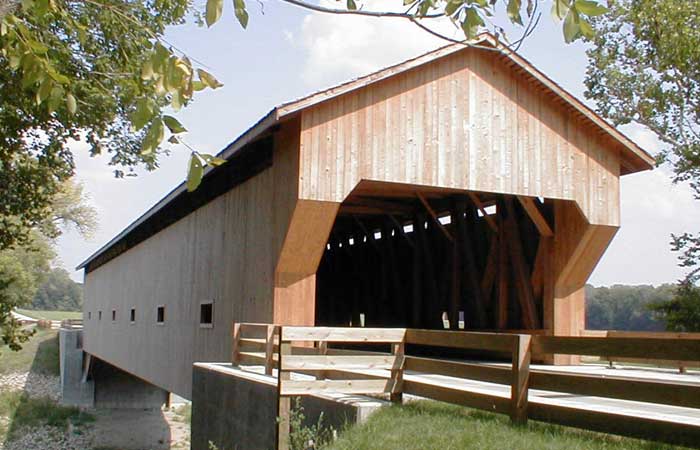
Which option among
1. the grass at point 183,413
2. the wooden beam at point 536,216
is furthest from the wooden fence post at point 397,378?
the grass at point 183,413

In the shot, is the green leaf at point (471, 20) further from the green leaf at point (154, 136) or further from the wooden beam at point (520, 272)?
the wooden beam at point (520, 272)

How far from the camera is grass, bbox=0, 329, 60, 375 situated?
41.5 meters

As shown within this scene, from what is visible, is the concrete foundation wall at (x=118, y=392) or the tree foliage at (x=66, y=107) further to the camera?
the concrete foundation wall at (x=118, y=392)

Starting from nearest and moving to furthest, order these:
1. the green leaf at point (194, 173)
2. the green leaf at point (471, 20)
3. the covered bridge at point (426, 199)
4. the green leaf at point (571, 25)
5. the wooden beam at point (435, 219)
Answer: the green leaf at point (571, 25)
the green leaf at point (194, 173)
the green leaf at point (471, 20)
the covered bridge at point (426, 199)
the wooden beam at point (435, 219)

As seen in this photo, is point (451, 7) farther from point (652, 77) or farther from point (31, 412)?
point (31, 412)

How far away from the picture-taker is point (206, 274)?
1584 cm

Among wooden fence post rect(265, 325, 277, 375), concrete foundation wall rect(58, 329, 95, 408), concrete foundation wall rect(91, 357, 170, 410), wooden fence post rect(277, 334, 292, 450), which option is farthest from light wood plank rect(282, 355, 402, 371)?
concrete foundation wall rect(58, 329, 95, 408)

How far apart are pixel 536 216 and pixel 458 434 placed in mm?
7865

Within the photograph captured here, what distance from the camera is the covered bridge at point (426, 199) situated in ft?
38.1

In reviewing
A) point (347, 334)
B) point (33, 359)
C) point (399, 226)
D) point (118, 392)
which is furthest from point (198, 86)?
point (33, 359)

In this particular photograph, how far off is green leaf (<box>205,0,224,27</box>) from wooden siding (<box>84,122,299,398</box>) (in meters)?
7.91

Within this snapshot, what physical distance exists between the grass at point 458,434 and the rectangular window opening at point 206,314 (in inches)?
314

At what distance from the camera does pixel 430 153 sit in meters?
12.1

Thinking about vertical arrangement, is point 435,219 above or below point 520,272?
above
